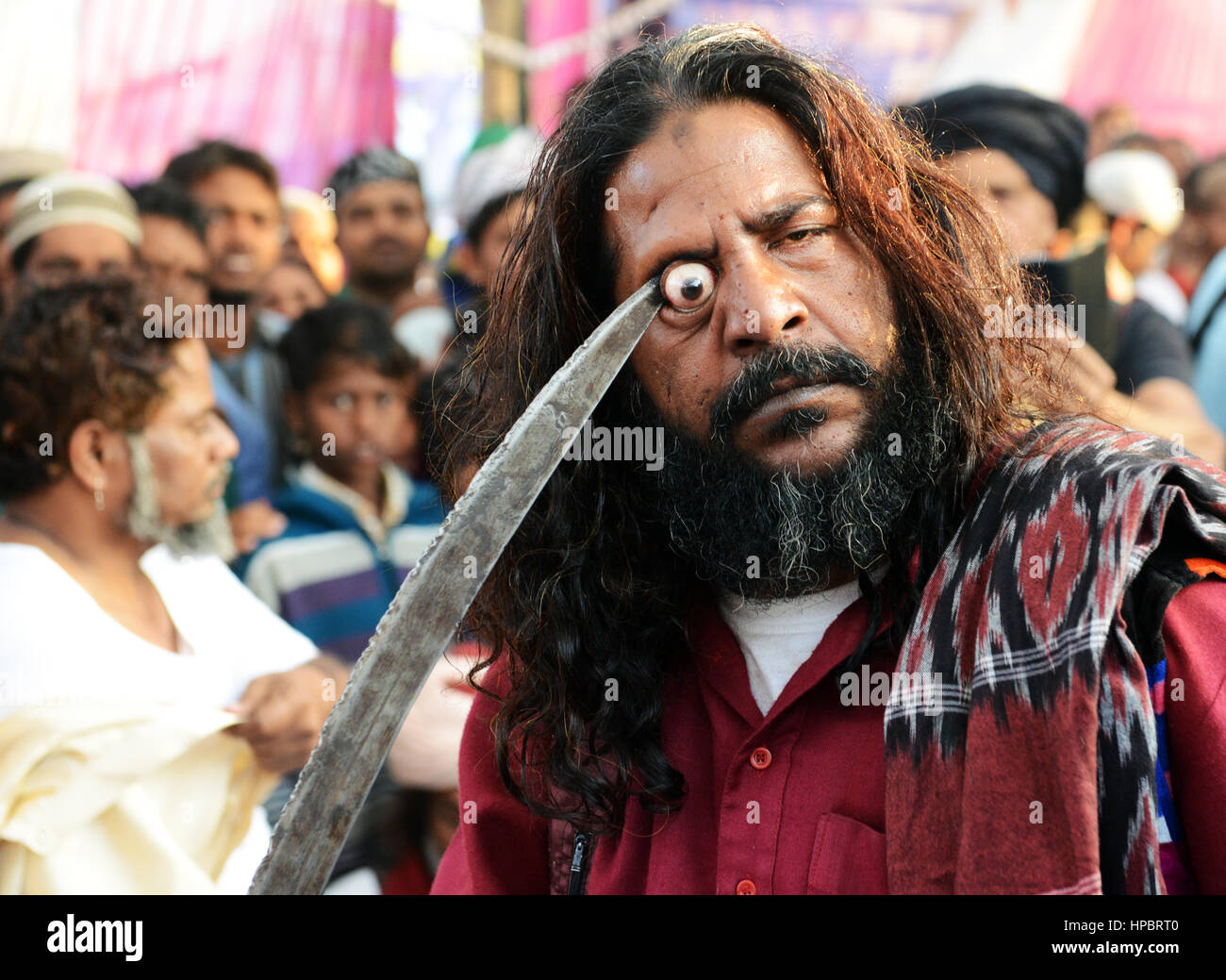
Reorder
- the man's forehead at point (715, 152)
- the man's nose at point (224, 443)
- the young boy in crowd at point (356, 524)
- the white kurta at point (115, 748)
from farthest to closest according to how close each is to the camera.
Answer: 1. the man's nose at point (224, 443)
2. the young boy in crowd at point (356, 524)
3. the white kurta at point (115, 748)
4. the man's forehead at point (715, 152)

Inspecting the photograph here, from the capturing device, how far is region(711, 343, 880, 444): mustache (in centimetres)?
188

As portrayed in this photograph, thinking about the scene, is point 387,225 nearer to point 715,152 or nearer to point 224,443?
point 224,443

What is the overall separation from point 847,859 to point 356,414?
2.76m

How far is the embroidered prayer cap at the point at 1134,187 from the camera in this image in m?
4.75

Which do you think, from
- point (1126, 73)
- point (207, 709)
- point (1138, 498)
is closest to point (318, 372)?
point (207, 709)

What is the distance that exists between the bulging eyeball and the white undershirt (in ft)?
1.73

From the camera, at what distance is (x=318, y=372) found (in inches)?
163

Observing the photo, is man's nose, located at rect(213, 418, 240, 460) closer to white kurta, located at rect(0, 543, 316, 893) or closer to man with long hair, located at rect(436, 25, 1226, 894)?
white kurta, located at rect(0, 543, 316, 893)

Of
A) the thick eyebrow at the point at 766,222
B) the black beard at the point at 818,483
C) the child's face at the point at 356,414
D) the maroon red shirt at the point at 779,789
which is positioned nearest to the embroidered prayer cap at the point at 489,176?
the child's face at the point at 356,414

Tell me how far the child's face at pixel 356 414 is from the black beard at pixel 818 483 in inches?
86.9

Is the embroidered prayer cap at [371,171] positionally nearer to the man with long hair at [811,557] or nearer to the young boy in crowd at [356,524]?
the young boy in crowd at [356,524]

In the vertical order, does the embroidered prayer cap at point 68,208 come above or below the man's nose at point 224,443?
above

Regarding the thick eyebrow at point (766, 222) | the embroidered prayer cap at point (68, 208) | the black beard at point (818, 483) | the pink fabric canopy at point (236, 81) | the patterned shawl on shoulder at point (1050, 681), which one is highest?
the pink fabric canopy at point (236, 81)

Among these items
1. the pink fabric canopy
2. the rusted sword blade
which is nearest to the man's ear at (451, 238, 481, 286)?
the pink fabric canopy
